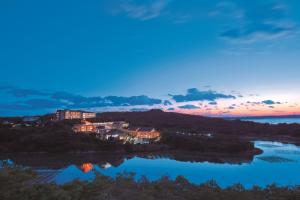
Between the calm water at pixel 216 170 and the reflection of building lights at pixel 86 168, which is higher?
the reflection of building lights at pixel 86 168

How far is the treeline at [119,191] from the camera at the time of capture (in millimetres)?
4051

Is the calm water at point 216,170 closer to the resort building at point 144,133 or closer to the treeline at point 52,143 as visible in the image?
the treeline at point 52,143

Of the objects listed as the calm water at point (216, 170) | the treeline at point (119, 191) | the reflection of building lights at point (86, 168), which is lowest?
the calm water at point (216, 170)

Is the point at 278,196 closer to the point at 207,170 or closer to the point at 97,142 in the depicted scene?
the point at 207,170

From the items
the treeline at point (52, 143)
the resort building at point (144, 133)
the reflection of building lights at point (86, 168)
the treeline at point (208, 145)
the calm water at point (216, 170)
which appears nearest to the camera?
the calm water at point (216, 170)

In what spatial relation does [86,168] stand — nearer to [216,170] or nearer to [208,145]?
[216,170]

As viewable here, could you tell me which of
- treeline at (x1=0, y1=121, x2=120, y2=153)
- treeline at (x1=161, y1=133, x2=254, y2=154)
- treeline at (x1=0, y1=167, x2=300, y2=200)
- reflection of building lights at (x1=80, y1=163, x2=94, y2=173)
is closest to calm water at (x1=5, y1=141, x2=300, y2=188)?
reflection of building lights at (x1=80, y1=163, x2=94, y2=173)

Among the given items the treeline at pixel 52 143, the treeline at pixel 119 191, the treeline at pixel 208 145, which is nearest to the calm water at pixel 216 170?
the treeline at pixel 208 145

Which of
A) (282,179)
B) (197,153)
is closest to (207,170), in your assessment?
(282,179)

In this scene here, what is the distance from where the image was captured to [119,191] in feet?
17.8

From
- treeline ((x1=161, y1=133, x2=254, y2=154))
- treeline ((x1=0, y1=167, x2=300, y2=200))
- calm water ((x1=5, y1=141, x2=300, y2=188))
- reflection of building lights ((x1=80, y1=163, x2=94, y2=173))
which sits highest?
treeline ((x1=0, y1=167, x2=300, y2=200))

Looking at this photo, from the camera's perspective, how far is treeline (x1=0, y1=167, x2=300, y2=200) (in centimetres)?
405

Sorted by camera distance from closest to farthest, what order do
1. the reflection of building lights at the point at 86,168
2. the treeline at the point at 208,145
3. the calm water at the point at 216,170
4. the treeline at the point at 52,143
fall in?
1. the calm water at the point at 216,170
2. the reflection of building lights at the point at 86,168
3. the treeline at the point at 52,143
4. the treeline at the point at 208,145

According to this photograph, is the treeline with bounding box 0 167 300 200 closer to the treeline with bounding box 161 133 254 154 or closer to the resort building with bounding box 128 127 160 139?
the treeline with bounding box 161 133 254 154
